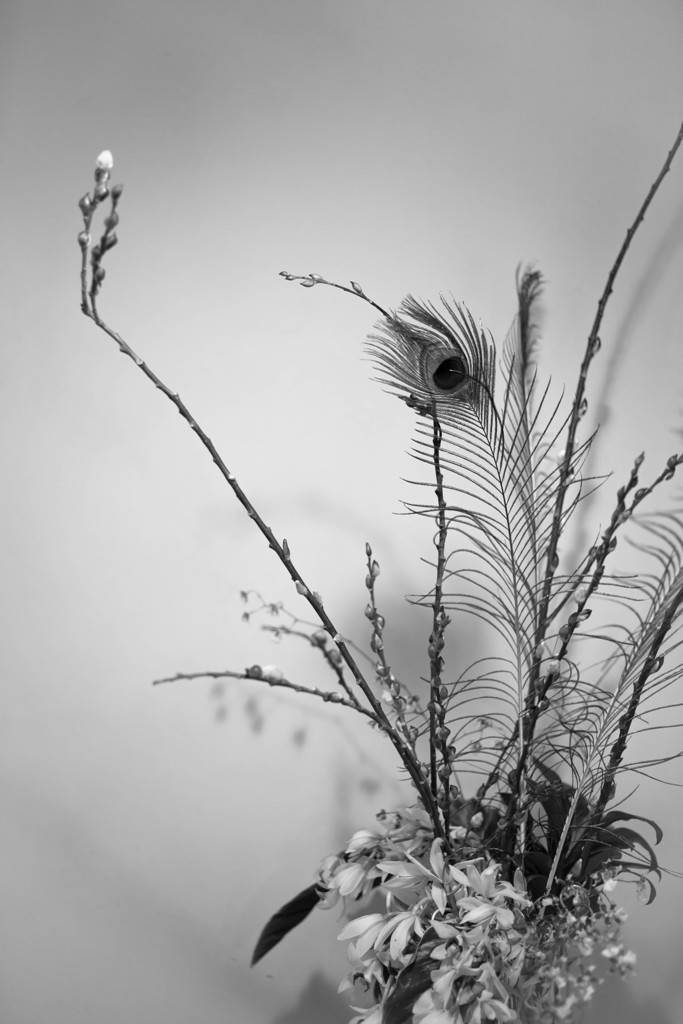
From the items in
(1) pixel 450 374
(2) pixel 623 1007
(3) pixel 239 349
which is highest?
(3) pixel 239 349

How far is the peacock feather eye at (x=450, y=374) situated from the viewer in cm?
111

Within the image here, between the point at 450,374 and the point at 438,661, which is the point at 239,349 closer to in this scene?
the point at 450,374

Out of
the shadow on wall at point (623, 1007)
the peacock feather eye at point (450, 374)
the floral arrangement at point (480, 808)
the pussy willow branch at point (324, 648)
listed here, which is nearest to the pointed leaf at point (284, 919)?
the floral arrangement at point (480, 808)

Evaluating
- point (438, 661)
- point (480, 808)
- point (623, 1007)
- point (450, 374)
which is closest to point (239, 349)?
point (450, 374)

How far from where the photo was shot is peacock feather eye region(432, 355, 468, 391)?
3.65 feet

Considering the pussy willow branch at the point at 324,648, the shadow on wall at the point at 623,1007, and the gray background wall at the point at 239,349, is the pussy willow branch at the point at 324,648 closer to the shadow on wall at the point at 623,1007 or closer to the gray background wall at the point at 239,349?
the gray background wall at the point at 239,349

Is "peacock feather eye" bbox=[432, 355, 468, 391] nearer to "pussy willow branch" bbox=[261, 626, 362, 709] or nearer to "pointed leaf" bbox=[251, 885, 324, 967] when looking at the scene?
"pussy willow branch" bbox=[261, 626, 362, 709]

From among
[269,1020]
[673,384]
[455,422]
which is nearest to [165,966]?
[269,1020]

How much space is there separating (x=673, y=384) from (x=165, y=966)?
132 centimetres

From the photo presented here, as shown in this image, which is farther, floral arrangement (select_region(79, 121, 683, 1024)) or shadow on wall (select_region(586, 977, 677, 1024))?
shadow on wall (select_region(586, 977, 677, 1024))

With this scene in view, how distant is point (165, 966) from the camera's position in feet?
4.91

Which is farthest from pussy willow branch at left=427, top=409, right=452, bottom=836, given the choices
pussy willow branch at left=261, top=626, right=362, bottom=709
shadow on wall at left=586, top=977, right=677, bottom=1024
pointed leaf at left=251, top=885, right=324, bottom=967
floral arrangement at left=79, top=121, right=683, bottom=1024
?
shadow on wall at left=586, top=977, right=677, bottom=1024

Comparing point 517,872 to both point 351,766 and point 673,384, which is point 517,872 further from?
point 673,384

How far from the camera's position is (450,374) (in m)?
1.13
